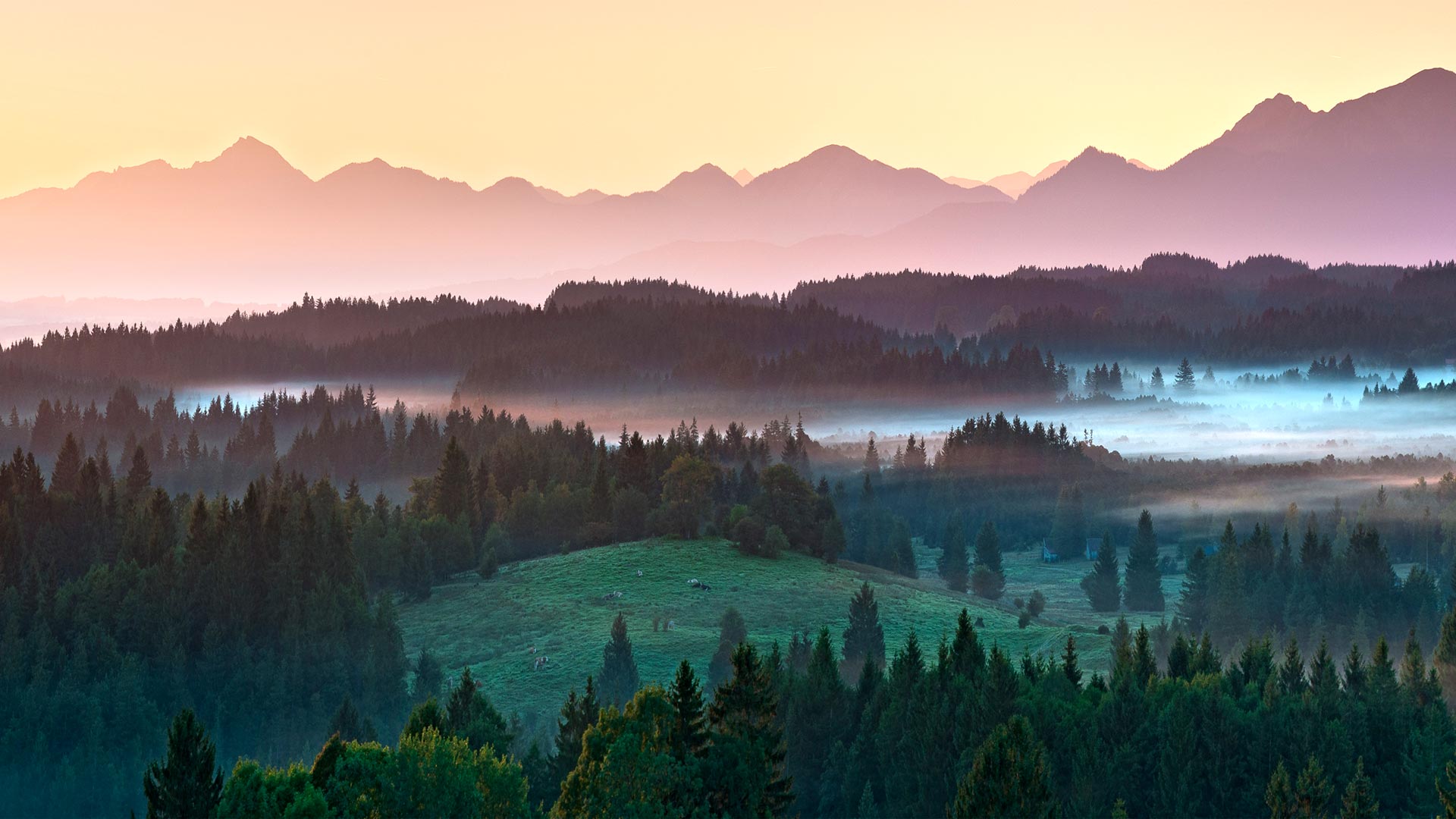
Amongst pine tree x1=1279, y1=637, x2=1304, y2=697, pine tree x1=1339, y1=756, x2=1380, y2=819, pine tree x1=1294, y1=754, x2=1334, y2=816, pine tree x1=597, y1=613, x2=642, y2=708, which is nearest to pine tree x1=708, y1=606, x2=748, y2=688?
pine tree x1=597, y1=613, x2=642, y2=708

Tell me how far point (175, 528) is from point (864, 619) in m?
91.9

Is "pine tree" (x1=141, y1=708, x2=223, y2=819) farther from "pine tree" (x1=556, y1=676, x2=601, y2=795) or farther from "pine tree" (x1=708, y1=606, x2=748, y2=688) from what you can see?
"pine tree" (x1=708, y1=606, x2=748, y2=688)

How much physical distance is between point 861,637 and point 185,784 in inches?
4974

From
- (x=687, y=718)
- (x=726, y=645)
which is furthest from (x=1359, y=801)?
(x=726, y=645)

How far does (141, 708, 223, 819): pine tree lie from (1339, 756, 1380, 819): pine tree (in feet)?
201

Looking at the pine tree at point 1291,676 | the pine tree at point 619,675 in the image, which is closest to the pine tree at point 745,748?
the pine tree at point 1291,676

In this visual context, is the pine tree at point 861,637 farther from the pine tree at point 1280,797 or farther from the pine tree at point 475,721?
the pine tree at point 1280,797

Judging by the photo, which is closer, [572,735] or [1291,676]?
[572,735]

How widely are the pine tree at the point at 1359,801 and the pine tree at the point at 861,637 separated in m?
81.4

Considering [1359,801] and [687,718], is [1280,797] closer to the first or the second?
[1359,801]

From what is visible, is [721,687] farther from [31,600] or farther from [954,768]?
[31,600]

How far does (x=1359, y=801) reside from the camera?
93500mm

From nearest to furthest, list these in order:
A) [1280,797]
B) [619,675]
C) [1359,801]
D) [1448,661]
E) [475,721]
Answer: [1280,797] → [1359,801] → [475,721] → [1448,661] → [619,675]

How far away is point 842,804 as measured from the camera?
11125 centimetres
